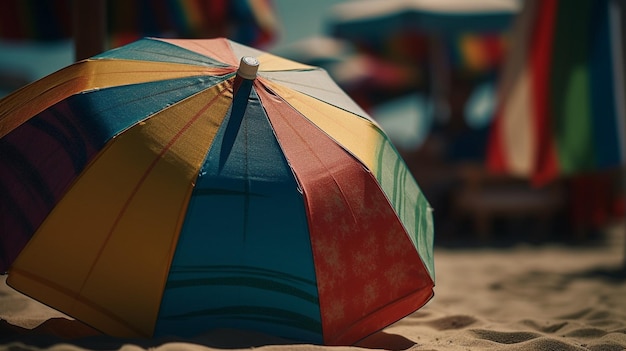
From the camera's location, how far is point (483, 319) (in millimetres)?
3168

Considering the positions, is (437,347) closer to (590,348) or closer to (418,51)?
(590,348)

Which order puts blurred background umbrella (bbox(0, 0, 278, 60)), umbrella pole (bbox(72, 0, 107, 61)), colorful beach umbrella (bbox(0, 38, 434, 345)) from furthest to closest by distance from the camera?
blurred background umbrella (bbox(0, 0, 278, 60)) < umbrella pole (bbox(72, 0, 107, 61)) < colorful beach umbrella (bbox(0, 38, 434, 345))

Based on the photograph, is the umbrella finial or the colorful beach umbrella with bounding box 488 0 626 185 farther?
the colorful beach umbrella with bounding box 488 0 626 185

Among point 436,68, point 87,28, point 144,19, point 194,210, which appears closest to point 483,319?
point 194,210

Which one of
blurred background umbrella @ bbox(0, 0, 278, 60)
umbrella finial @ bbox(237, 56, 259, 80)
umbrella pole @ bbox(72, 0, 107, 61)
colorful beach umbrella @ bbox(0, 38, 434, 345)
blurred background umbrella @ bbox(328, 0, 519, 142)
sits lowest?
colorful beach umbrella @ bbox(0, 38, 434, 345)

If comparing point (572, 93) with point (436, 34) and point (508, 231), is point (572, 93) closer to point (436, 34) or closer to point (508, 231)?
point (508, 231)

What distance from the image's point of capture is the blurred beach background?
8.96 feet

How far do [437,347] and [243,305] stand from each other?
2.57 feet

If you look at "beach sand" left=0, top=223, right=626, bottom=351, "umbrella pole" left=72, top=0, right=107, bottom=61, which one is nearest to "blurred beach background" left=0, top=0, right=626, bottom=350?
"beach sand" left=0, top=223, right=626, bottom=351

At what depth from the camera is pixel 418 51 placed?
47.1ft

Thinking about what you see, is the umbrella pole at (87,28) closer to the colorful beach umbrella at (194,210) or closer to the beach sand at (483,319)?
the colorful beach umbrella at (194,210)

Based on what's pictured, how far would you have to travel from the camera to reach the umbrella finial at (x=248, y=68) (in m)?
2.44

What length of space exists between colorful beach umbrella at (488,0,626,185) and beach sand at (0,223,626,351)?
88cm

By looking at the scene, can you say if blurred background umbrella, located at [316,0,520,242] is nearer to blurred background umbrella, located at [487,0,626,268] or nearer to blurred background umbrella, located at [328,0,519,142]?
blurred background umbrella, located at [328,0,519,142]
